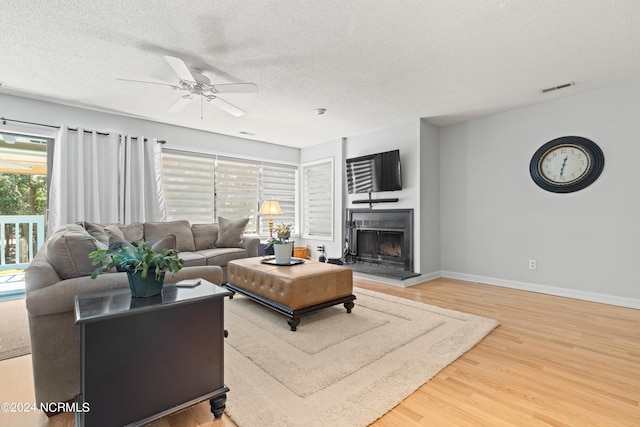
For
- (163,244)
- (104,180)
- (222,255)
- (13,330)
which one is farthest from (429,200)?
(13,330)

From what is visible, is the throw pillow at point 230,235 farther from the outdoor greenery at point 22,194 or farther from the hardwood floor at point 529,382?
the hardwood floor at point 529,382

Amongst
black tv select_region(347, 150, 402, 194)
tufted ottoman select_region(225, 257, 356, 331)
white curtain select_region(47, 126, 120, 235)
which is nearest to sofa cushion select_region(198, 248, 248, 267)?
tufted ottoman select_region(225, 257, 356, 331)

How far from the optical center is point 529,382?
1.91m

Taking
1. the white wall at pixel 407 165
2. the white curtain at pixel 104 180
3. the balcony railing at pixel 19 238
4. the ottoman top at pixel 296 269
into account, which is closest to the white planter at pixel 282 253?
the ottoman top at pixel 296 269

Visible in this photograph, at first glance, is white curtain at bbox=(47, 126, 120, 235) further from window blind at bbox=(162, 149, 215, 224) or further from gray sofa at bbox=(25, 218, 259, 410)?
gray sofa at bbox=(25, 218, 259, 410)

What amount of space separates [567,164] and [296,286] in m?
3.86

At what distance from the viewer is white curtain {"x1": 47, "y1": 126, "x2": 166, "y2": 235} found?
13.2 ft

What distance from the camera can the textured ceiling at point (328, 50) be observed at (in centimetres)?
217

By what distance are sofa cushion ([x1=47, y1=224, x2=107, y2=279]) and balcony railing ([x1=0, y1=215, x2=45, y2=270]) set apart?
12.6 feet

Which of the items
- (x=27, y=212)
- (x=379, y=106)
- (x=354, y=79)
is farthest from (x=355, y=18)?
(x=27, y=212)

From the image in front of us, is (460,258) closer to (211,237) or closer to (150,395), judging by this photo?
(211,237)

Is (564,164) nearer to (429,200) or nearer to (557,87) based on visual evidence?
(557,87)

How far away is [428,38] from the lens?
2.52 m

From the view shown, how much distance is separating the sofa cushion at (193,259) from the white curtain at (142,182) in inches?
44.2
